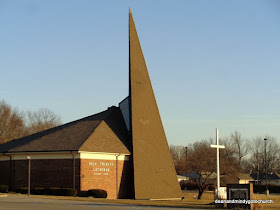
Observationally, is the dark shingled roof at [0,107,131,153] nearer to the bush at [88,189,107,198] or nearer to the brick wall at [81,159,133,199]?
the brick wall at [81,159,133,199]

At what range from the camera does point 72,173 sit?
3944cm

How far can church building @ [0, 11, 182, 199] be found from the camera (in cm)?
3991

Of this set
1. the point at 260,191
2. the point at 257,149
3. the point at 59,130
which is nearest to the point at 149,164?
the point at 59,130

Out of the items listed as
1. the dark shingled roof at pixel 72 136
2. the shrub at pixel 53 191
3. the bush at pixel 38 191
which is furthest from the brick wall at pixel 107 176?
the bush at pixel 38 191

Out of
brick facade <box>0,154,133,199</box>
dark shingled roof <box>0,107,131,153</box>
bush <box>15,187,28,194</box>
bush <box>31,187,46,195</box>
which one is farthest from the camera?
dark shingled roof <box>0,107,131,153</box>

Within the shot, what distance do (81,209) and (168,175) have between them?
66.5 feet

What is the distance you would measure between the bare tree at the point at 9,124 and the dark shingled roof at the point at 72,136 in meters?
30.0

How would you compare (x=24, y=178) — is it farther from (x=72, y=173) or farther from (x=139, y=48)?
(x=139, y=48)

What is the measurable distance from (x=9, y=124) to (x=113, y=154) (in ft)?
136

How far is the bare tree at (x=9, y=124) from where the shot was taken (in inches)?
2989

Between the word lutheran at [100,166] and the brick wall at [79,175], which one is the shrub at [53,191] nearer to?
the brick wall at [79,175]

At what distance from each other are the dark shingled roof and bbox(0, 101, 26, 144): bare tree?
29956 mm

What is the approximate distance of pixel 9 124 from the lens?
255 feet

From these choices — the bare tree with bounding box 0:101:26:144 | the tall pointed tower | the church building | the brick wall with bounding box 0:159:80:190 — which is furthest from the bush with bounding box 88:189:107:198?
the bare tree with bounding box 0:101:26:144
